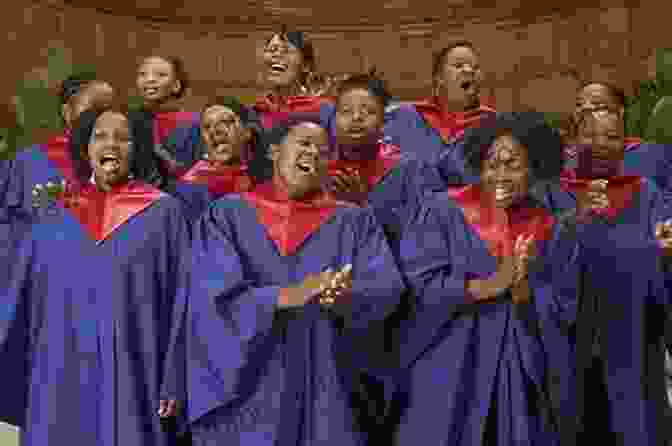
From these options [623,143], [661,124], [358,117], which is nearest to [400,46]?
[661,124]

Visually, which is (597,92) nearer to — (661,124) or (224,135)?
(661,124)

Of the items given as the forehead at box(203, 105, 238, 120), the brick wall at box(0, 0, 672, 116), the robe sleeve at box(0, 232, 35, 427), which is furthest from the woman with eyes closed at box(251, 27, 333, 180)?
the brick wall at box(0, 0, 672, 116)

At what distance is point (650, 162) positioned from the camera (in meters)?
8.27

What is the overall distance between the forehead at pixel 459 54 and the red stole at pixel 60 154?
2.11 m

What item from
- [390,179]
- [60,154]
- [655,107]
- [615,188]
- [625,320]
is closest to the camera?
[625,320]

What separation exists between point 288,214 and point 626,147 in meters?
2.24

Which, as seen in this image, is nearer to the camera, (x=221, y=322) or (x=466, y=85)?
(x=221, y=322)

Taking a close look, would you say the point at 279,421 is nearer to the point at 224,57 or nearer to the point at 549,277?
the point at 549,277

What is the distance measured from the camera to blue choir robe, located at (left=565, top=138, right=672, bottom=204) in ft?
27.0

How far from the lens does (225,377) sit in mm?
6672

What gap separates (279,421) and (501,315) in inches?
41.2

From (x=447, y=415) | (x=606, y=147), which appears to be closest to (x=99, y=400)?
(x=447, y=415)

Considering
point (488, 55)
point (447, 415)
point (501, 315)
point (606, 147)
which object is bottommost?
point (447, 415)

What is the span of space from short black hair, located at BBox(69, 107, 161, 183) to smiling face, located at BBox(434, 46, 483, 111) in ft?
6.40
